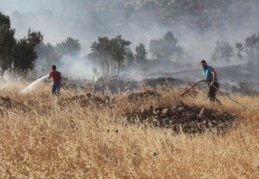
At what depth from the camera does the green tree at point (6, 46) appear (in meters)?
31.0

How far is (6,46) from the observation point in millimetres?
31312

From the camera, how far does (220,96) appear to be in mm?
16047

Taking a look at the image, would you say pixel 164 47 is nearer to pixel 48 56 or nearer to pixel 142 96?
pixel 48 56

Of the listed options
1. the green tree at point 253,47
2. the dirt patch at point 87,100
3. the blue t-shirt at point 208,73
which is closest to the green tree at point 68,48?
the green tree at point 253,47

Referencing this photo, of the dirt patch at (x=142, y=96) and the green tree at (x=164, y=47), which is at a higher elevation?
the green tree at (x=164, y=47)

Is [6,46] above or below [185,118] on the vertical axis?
above

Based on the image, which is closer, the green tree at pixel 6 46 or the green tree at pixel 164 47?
the green tree at pixel 6 46

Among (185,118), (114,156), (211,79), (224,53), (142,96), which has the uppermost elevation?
(224,53)

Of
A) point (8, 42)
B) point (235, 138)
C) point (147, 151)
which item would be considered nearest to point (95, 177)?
point (147, 151)

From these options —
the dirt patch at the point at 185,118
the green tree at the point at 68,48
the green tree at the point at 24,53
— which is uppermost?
the green tree at the point at 68,48

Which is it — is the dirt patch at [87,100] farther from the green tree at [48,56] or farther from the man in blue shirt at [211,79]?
the green tree at [48,56]

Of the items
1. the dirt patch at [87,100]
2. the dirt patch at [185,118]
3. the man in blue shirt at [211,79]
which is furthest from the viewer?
the man in blue shirt at [211,79]

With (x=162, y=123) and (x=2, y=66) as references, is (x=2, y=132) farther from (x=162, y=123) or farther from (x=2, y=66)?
(x=2, y=66)

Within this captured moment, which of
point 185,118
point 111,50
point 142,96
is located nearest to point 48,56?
point 111,50
